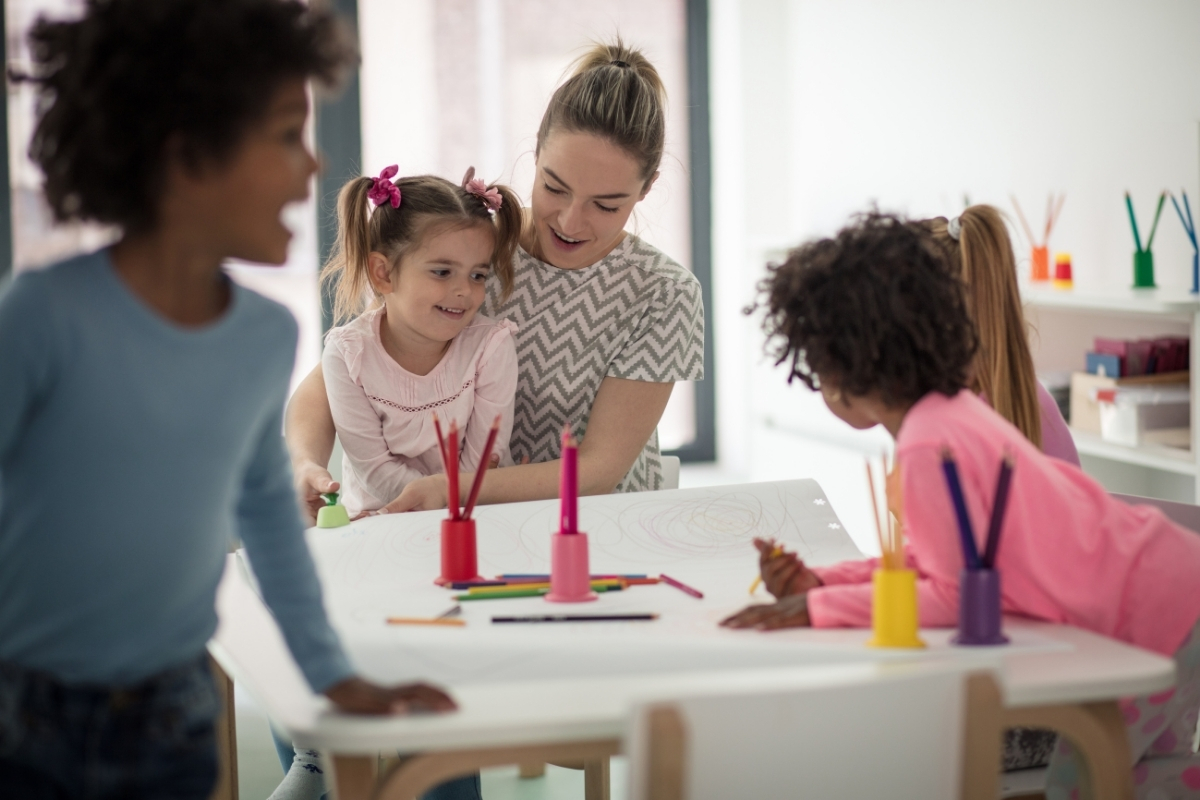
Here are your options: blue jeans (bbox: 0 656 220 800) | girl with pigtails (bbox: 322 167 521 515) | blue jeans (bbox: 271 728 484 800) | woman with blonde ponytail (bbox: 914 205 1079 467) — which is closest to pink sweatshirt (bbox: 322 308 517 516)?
girl with pigtails (bbox: 322 167 521 515)

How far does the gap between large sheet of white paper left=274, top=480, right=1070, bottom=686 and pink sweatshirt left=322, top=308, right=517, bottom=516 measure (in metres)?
0.28

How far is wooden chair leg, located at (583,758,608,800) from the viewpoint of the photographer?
2.01 meters

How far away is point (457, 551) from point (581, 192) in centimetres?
75

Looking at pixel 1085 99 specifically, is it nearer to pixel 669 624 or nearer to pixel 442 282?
pixel 442 282

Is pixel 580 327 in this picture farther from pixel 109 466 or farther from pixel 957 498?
pixel 109 466

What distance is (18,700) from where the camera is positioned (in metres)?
0.92

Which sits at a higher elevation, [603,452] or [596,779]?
[603,452]

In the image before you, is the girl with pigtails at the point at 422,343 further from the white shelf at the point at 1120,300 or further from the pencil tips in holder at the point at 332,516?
the white shelf at the point at 1120,300

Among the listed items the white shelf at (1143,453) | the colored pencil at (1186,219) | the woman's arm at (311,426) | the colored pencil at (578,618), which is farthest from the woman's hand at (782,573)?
the colored pencil at (1186,219)

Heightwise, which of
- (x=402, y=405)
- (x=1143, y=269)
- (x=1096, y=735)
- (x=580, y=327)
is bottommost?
(x=1096, y=735)

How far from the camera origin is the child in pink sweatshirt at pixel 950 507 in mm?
1207

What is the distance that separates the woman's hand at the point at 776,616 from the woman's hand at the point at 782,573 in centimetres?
→ 7

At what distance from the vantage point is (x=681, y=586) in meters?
1.42

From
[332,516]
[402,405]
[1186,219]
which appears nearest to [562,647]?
[332,516]
